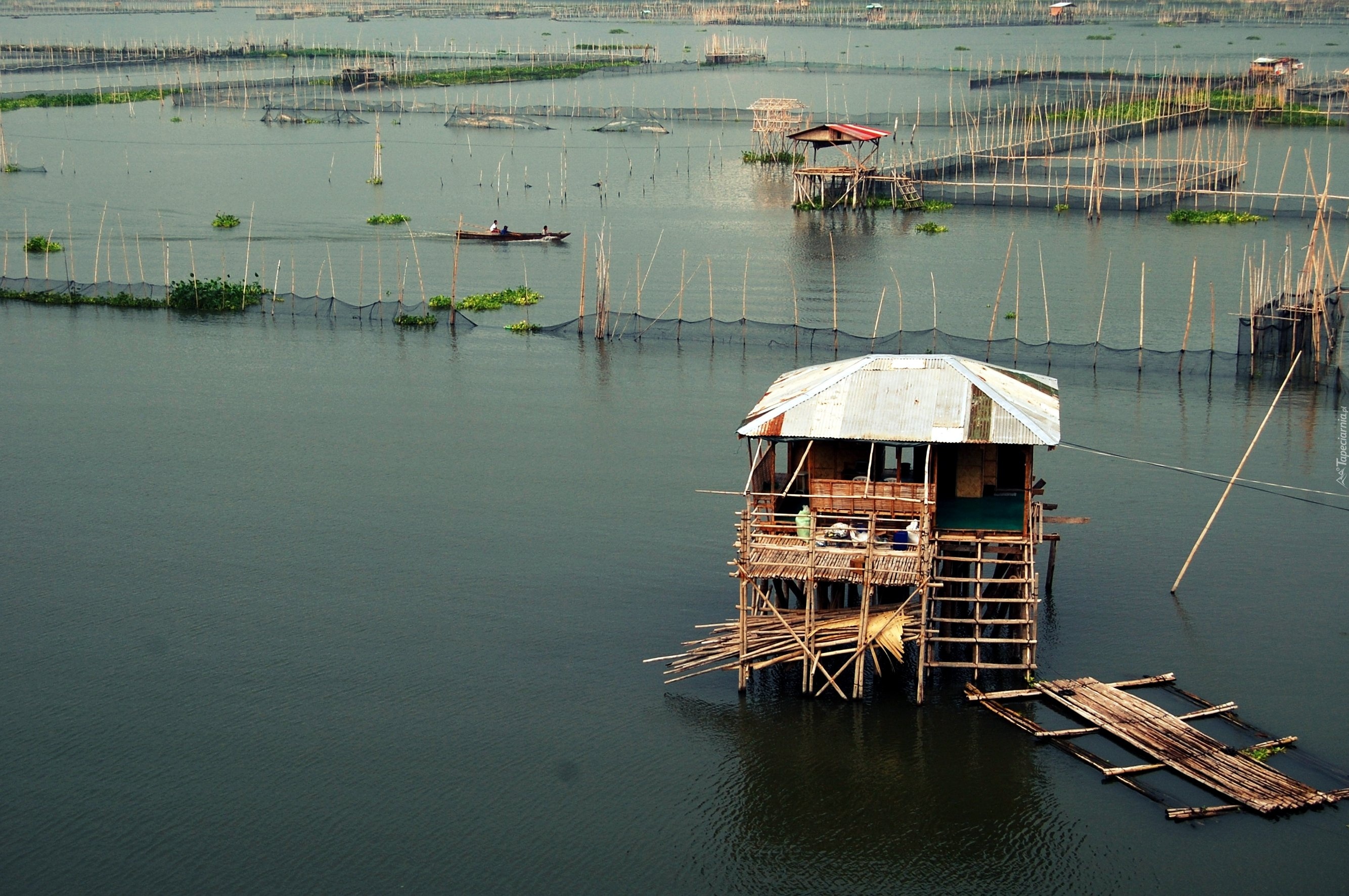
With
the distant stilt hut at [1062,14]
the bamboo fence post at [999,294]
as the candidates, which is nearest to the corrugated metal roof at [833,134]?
the bamboo fence post at [999,294]

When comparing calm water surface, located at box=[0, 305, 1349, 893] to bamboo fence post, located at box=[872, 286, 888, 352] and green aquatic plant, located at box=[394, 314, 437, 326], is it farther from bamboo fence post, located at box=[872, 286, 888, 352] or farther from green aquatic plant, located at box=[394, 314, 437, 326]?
green aquatic plant, located at box=[394, 314, 437, 326]

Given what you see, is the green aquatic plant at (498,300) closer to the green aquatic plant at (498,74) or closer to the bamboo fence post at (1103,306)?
the bamboo fence post at (1103,306)

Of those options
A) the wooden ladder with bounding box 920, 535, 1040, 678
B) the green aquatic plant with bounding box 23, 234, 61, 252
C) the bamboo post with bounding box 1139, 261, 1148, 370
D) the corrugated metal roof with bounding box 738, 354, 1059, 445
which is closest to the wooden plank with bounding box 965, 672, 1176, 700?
the wooden ladder with bounding box 920, 535, 1040, 678

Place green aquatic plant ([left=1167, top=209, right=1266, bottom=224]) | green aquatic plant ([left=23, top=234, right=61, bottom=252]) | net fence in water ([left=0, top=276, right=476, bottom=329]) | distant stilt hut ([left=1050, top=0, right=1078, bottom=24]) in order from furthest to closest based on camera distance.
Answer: distant stilt hut ([left=1050, top=0, right=1078, bottom=24])
green aquatic plant ([left=1167, top=209, right=1266, bottom=224])
green aquatic plant ([left=23, top=234, right=61, bottom=252])
net fence in water ([left=0, top=276, right=476, bottom=329])

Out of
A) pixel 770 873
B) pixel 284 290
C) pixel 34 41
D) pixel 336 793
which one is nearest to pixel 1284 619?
pixel 770 873

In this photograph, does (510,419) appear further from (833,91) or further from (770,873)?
(833,91)

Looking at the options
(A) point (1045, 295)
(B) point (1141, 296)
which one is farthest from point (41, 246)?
(B) point (1141, 296)

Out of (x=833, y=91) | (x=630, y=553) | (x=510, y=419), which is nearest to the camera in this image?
(x=630, y=553)
